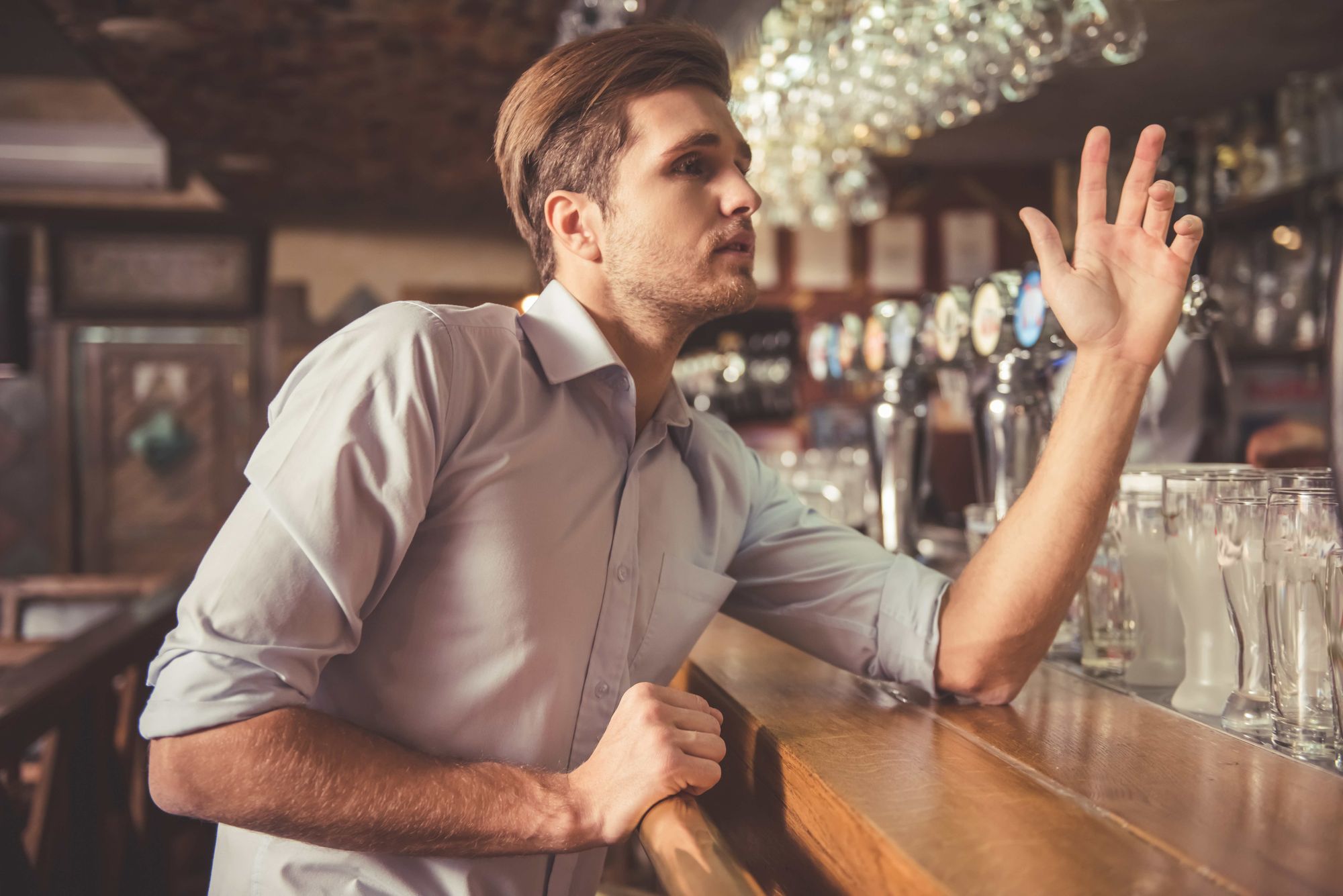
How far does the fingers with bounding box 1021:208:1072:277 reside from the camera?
121 centimetres

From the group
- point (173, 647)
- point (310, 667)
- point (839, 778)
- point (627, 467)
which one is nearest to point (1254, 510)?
point (839, 778)

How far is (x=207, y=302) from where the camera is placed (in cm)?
661

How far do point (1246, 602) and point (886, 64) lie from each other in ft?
7.13

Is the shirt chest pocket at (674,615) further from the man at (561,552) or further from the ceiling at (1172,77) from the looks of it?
the ceiling at (1172,77)

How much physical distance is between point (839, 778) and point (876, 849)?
142 millimetres

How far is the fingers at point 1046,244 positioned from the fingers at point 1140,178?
0.23 feet

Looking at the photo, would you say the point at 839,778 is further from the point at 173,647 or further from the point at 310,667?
the point at 173,647

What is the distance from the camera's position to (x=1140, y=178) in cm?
118

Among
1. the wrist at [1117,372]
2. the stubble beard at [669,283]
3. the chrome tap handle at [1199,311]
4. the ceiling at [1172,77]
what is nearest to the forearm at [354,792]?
the stubble beard at [669,283]

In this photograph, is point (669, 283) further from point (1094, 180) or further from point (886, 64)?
point (886, 64)

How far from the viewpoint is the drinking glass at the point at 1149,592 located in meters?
1.32

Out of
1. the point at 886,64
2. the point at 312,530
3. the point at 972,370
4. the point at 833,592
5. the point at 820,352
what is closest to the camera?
the point at 312,530

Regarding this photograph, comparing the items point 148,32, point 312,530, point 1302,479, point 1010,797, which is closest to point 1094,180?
point 1302,479

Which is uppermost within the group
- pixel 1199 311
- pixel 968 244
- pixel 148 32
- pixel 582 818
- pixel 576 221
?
pixel 148 32
